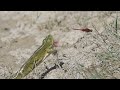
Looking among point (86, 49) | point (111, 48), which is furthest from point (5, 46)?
point (111, 48)

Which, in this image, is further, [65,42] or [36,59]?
[65,42]
